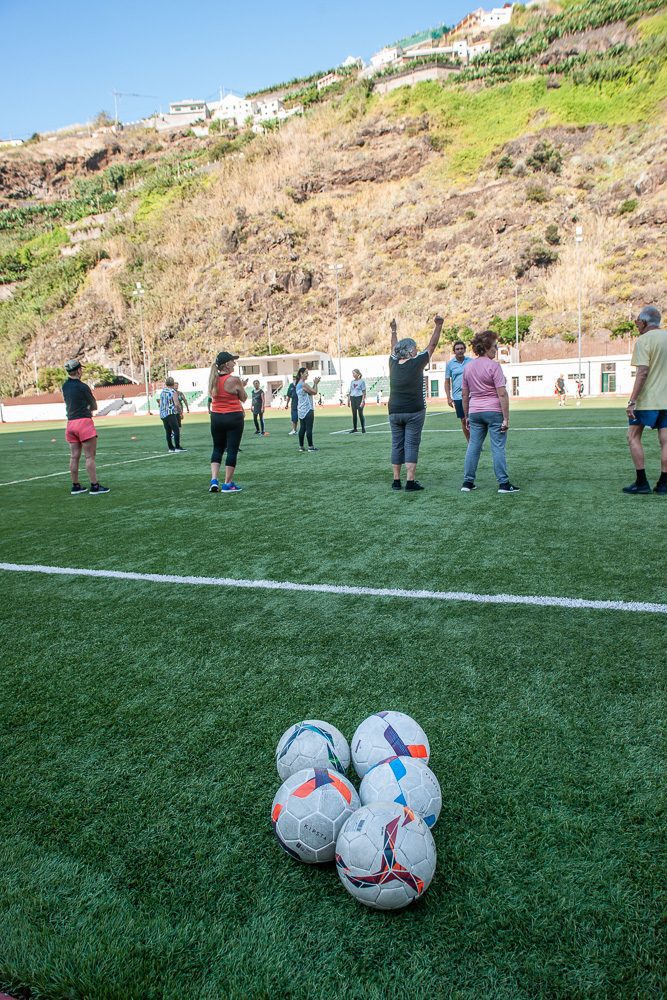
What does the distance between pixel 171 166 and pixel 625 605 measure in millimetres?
134121

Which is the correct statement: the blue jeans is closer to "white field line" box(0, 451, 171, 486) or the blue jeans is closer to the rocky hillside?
"white field line" box(0, 451, 171, 486)

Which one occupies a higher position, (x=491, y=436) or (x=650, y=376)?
(x=650, y=376)

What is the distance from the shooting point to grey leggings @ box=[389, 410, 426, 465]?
8.38 metres

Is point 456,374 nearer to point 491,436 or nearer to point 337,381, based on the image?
point 491,436

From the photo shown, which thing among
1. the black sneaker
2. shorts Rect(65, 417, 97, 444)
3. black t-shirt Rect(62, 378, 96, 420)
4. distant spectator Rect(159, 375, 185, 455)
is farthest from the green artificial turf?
distant spectator Rect(159, 375, 185, 455)

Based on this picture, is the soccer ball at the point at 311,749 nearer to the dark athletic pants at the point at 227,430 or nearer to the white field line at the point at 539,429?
the dark athletic pants at the point at 227,430

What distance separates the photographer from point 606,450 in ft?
40.4

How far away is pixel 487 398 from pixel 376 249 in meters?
75.1

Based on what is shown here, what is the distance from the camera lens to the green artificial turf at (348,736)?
5.83 feet

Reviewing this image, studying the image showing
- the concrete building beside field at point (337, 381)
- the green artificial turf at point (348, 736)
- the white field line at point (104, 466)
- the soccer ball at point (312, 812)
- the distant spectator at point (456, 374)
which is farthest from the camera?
the concrete building beside field at point (337, 381)

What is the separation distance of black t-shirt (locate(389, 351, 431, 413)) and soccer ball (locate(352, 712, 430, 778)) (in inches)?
238

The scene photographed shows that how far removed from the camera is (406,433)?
8570mm

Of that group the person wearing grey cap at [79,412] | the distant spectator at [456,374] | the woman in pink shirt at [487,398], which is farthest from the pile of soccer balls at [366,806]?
the distant spectator at [456,374]

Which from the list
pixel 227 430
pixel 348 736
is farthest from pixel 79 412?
pixel 348 736
